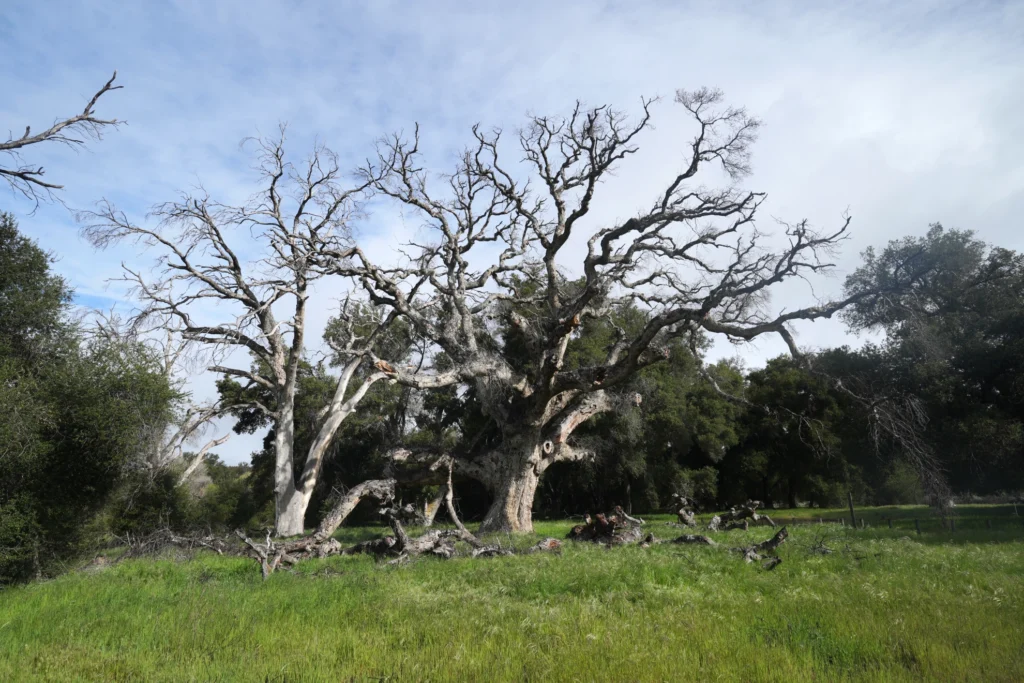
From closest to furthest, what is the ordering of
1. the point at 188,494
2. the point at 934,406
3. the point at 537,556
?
the point at 537,556 < the point at 934,406 < the point at 188,494

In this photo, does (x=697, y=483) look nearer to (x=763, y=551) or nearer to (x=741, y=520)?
(x=741, y=520)

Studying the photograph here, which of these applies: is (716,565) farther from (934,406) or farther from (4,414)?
(934,406)

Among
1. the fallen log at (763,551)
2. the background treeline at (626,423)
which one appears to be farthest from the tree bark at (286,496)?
the fallen log at (763,551)

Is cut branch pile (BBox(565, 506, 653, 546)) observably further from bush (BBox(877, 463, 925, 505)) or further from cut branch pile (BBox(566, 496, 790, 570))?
bush (BBox(877, 463, 925, 505))

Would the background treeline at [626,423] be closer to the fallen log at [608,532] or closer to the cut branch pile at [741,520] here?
the cut branch pile at [741,520]

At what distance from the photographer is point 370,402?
109ft

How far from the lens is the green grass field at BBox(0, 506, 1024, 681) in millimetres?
5473

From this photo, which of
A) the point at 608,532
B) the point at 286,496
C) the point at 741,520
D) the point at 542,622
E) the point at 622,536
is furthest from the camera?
the point at 286,496

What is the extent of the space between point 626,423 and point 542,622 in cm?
2413

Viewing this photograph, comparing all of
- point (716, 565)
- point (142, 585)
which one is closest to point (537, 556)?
point (716, 565)

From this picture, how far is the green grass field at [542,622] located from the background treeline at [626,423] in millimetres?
2532

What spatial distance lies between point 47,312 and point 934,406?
26664 mm

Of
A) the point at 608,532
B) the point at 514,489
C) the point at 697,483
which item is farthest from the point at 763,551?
the point at 697,483

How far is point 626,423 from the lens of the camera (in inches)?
1199
